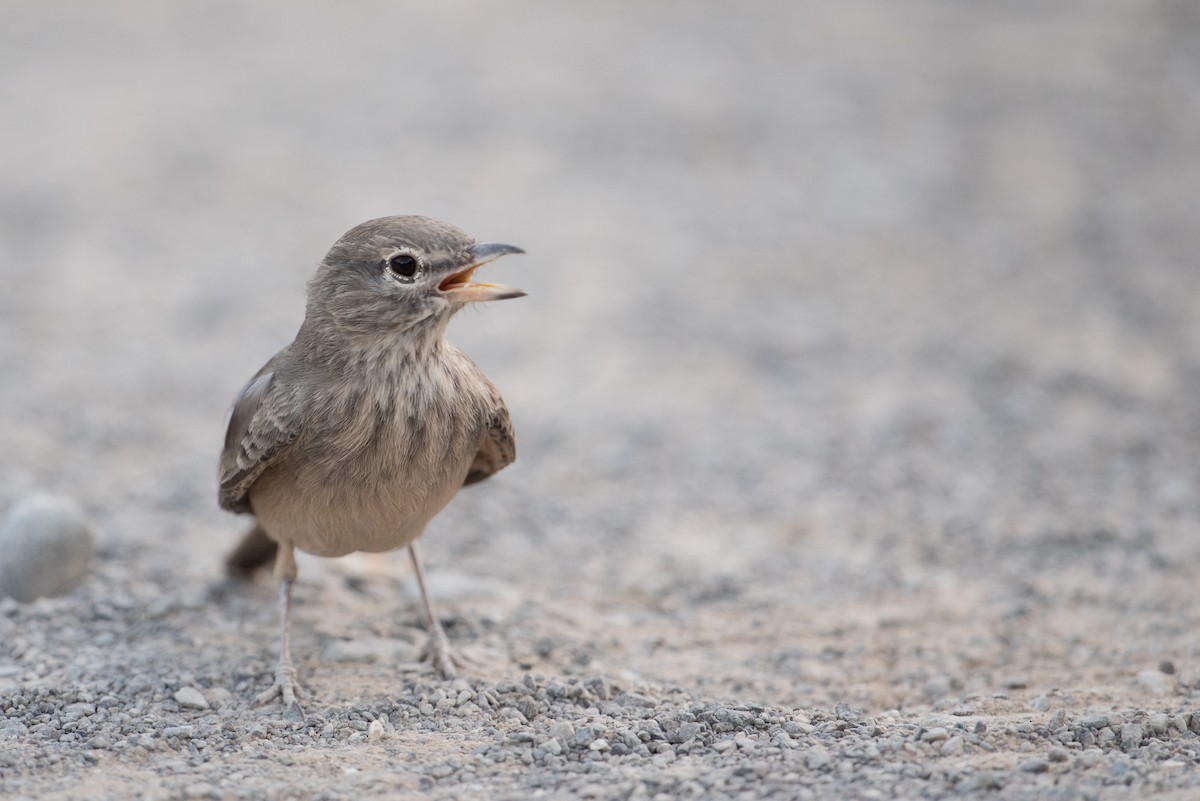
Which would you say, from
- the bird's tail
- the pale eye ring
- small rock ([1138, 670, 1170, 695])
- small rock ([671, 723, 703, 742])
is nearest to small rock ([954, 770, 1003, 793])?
small rock ([671, 723, 703, 742])

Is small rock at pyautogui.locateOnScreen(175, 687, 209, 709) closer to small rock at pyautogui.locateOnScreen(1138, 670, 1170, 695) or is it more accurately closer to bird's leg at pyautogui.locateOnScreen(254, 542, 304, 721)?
bird's leg at pyautogui.locateOnScreen(254, 542, 304, 721)

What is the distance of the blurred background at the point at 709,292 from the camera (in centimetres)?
787

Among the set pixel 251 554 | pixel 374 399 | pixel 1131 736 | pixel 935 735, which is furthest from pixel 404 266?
pixel 1131 736

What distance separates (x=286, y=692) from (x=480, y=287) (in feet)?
6.86

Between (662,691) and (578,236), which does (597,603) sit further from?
(578,236)

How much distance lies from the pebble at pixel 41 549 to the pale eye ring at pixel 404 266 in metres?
2.54

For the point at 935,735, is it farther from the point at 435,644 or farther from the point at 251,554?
the point at 251,554

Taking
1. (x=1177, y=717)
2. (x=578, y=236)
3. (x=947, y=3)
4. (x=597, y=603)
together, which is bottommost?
(x=1177, y=717)

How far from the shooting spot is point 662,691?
6.29 meters

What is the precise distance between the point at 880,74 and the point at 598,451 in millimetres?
8378

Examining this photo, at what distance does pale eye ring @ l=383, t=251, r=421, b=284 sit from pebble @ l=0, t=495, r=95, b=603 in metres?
2.54

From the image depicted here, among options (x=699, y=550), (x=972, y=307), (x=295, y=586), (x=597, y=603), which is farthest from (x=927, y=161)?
(x=295, y=586)

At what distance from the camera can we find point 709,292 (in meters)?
11.7

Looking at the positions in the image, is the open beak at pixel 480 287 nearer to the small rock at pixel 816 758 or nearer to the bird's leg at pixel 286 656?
the bird's leg at pixel 286 656
